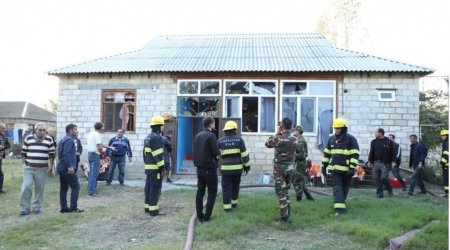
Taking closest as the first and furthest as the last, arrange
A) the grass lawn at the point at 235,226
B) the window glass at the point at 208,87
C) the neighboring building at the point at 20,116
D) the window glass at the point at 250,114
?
the grass lawn at the point at 235,226 < the window glass at the point at 250,114 < the window glass at the point at 208,87 < the neighboring building at the point at 20,116

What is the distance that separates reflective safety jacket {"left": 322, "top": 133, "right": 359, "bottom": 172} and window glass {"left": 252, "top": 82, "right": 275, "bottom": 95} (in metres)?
5.90

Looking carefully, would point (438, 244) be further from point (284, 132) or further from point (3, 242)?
point (3, 242)

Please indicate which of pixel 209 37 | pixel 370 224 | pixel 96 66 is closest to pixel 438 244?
pixel 370 224

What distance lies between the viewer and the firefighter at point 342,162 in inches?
279

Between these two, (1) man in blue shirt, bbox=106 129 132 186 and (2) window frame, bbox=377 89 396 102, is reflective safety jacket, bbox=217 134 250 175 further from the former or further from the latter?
(2) window frame, bbox=377 89 396 102

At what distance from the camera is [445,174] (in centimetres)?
961

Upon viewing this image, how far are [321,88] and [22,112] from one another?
3154 cm

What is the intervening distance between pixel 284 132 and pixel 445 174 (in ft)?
17.3

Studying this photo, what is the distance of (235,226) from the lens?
241 inches

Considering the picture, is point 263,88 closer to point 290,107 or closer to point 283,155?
point 290,107

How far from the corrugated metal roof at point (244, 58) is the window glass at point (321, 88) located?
553 millimetres

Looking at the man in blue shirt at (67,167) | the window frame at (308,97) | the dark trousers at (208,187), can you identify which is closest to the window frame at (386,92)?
the window frame at (308,97)

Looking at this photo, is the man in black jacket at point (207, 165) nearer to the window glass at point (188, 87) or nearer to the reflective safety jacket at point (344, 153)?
the reflective safety jacket at point (344, 153)

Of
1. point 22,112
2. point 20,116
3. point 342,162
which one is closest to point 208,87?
point 342,162
